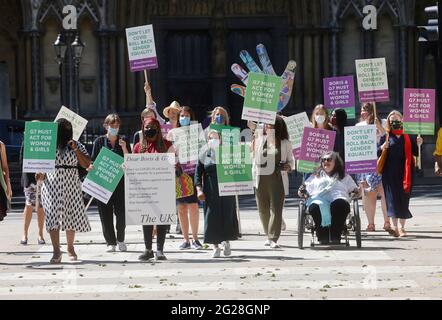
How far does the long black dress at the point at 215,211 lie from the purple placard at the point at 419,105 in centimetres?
431

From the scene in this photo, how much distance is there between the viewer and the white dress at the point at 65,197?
16562 mm

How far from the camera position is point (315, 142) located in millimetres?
18828

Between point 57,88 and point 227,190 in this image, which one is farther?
point 57,88

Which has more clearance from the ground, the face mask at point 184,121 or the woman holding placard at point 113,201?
the face mask at point 184,121

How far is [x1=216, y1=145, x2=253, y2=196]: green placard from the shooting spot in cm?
1702

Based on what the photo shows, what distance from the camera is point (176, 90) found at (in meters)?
37.1

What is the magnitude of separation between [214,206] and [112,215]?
154 cm

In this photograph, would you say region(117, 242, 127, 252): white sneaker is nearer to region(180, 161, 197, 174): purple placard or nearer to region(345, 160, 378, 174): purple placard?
region(180, 161, 197, 174): purple placard

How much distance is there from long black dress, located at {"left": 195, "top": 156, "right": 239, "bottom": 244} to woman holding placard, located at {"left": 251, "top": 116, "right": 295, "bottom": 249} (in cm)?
99

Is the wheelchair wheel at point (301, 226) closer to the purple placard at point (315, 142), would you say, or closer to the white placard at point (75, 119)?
the purple placard at point (315, 142)

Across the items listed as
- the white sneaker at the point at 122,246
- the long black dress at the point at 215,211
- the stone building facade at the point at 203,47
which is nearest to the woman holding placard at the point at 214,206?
the long black dress at the point at 215,211

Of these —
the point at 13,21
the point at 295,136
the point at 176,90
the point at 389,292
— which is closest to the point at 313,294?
the point at 389,292

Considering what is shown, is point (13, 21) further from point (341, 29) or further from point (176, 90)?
point (341, 29)

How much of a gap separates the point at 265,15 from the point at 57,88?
5504 mm
